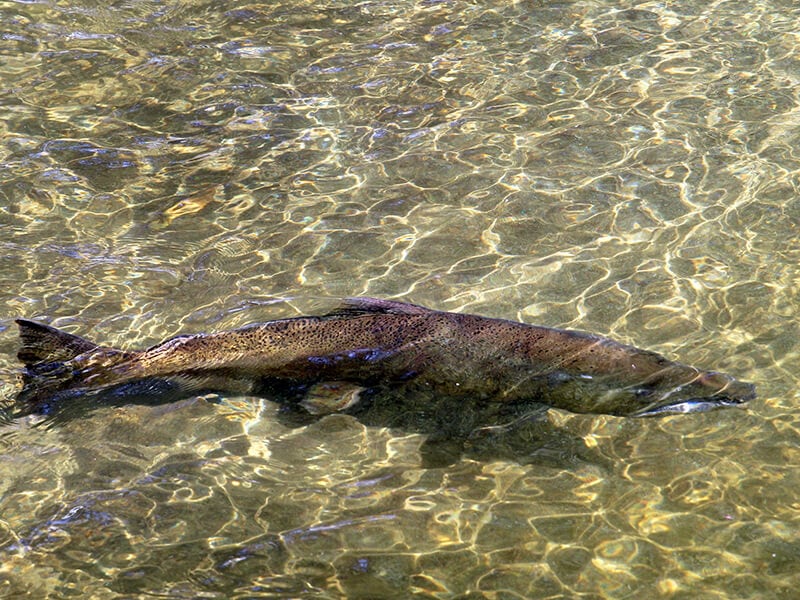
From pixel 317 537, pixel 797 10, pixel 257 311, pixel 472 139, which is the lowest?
pixel 317 537

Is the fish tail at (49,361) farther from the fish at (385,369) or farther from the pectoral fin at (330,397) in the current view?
the pectoral fin at (330,397)

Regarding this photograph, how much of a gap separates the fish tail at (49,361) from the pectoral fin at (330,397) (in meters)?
1.11

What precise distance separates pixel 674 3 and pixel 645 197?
392 centimetres

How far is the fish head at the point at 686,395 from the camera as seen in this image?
15.7 ft

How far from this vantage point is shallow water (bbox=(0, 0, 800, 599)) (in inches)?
177

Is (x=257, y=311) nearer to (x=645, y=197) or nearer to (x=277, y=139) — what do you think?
(x=277, y=139)

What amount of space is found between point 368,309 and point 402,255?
1.53m

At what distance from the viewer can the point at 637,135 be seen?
790cm

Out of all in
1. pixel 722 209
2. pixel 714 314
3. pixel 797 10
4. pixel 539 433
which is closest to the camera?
pixel 539 433

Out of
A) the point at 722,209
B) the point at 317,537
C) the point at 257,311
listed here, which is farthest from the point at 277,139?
the point at 317,537

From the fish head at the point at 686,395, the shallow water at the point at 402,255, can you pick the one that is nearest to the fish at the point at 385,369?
the fish head at the point at 686,395

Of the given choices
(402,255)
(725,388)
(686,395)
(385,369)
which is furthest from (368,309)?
(725,388)

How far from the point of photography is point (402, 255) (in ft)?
21.9

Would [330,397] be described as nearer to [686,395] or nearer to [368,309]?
[368,309]
